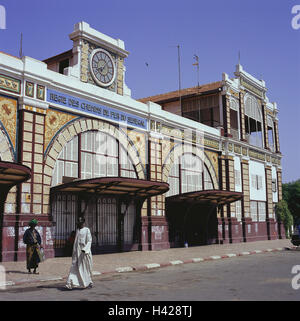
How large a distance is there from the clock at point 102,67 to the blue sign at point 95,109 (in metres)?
1.34

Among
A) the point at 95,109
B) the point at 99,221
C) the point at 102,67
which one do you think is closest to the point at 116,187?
the point at 99,221

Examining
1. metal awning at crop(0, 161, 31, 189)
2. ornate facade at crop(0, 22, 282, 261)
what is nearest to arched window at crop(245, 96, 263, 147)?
ornate facade at crop(0, 22, 282, 261)

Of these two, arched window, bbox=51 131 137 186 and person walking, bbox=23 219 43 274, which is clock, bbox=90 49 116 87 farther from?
person walking, bbox=23 219 43 274

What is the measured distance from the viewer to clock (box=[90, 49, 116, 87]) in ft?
63.8

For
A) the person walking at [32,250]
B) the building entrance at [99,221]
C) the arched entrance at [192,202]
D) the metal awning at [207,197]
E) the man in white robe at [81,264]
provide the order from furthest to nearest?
the arched entrance at [192,202] < the metal awning at [207,197] < the building entrance at [99,221] < the person walking at [32,250] < the man in white robe at [81,264]

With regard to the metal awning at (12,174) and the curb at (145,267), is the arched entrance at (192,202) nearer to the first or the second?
the curb at (145,267)

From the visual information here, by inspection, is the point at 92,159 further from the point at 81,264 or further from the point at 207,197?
the point at 81,264

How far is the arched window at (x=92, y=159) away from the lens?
17.5 metres

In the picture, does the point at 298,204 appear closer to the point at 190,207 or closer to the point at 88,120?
the point at 190,207

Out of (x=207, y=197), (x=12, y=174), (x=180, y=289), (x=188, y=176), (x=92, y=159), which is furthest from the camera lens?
(x=188, y=176)

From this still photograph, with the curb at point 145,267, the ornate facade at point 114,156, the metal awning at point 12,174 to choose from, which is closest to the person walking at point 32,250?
the curb at point 145,267

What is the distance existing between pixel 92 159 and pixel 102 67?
4661mm

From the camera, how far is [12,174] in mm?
13609
